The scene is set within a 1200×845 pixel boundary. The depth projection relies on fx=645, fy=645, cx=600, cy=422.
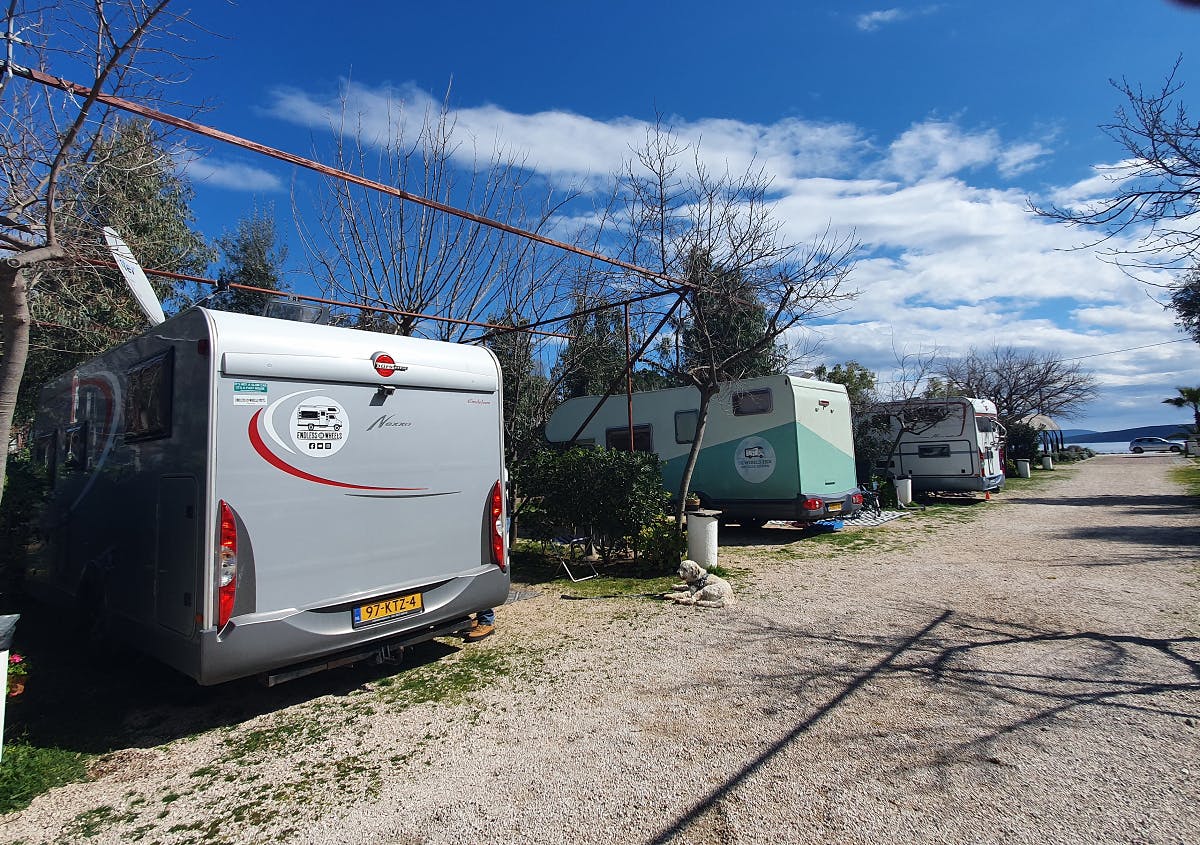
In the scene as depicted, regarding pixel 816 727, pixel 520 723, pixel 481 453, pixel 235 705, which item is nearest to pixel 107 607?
pixel 235 705

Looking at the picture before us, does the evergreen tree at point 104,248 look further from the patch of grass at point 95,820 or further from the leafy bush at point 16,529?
the patch of grass at point 95,820

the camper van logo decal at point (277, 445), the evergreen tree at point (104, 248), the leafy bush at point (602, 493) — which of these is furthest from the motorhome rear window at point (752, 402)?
the evergreen tree at point (104, 248)

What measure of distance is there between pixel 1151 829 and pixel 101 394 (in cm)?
725

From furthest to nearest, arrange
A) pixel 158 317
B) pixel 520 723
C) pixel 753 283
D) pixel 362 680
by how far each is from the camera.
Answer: pixel 753 283, pixel 158 317, pixel 362 680, pixel 520 723

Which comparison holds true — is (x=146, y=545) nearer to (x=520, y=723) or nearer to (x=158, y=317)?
(x=158, y=317)

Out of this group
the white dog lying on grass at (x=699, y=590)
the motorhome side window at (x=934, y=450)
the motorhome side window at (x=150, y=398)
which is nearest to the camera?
the motorhome side window at (x=150, y=398)

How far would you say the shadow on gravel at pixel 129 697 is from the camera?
4.11 metres

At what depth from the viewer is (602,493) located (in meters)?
8.85

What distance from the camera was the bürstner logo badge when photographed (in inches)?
181

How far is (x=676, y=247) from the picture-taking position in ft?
34.0

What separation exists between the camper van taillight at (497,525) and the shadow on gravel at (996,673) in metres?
2.30

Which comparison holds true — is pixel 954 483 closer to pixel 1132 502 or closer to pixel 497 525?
pixel 1132 502

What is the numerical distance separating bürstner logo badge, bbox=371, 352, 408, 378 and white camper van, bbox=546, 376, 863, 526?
6921 millimetres

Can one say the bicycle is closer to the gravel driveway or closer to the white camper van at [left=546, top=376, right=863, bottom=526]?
the white camper van at [left=546, top=376, right=863, bottom=526]
